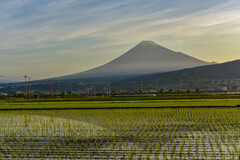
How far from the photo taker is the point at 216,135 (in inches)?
373

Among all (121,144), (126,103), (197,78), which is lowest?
(126,103)

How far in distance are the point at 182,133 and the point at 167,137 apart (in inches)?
39.6

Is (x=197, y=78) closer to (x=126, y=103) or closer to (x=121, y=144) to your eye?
(x=126, y=103)

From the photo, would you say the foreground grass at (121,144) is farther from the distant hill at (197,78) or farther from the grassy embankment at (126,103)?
the distant hill at (197,78)

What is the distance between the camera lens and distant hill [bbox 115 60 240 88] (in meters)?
145

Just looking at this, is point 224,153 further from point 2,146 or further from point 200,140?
point 2,146

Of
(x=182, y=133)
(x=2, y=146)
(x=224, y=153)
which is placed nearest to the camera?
(x=224, y=153)

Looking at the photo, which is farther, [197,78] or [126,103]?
[197,78]

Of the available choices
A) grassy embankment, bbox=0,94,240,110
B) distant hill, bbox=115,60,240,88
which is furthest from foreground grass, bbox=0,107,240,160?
distant hill, bbox=115,60,240,88

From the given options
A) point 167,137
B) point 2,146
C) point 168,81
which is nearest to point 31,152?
point 2,146

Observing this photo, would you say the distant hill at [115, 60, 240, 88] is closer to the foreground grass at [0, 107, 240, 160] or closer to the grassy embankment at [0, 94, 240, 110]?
the grassy embankment at [0, 94, 240, 110]

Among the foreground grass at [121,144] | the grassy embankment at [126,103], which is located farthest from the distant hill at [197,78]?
the foreground grass at [121,144]

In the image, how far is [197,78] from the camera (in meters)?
153

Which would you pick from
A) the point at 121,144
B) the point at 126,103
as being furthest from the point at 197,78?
the point at 121,144
